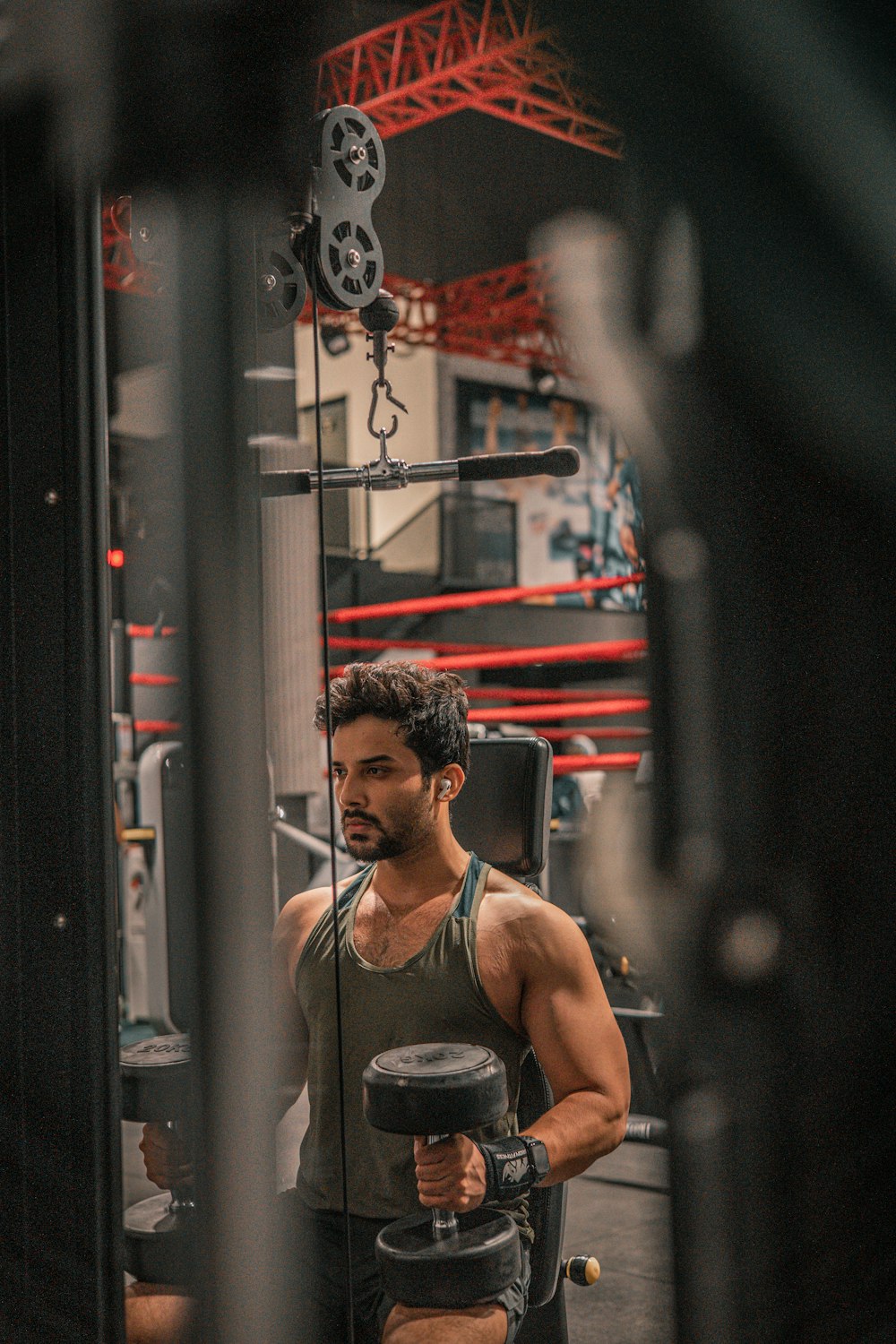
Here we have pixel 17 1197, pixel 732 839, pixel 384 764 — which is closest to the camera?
pixel 732 839

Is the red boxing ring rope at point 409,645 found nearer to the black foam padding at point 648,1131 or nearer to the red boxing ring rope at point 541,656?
the red boxing ring rope at point 541,656

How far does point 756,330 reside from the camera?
0.78 m

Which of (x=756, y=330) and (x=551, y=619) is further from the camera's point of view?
(x=551, y=619)

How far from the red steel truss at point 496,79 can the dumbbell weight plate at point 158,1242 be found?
3.01 ft

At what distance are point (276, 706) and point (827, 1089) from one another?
1.71 feet

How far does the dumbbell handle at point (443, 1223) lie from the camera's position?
98 centimetres

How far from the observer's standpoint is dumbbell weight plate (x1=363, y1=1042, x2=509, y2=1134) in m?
0.93

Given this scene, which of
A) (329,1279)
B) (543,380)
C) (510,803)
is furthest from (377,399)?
(329,1279)

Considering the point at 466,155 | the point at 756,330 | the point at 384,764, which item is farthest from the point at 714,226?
the point at 384,764

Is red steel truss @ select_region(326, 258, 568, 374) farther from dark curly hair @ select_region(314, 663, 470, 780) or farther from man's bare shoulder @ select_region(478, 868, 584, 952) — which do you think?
man's bare shoulder @ select_region(478, 868, 584, 952)

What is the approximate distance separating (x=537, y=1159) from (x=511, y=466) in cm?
59

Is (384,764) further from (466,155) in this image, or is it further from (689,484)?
(466,155)

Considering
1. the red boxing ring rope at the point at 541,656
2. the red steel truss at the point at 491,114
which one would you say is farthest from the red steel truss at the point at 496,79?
the red boxing ring rope at the point at 541,656

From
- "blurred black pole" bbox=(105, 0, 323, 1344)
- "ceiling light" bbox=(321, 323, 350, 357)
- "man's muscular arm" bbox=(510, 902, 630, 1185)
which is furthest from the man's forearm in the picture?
"ceiling light" bbox=(321, 323, 350, 357)
